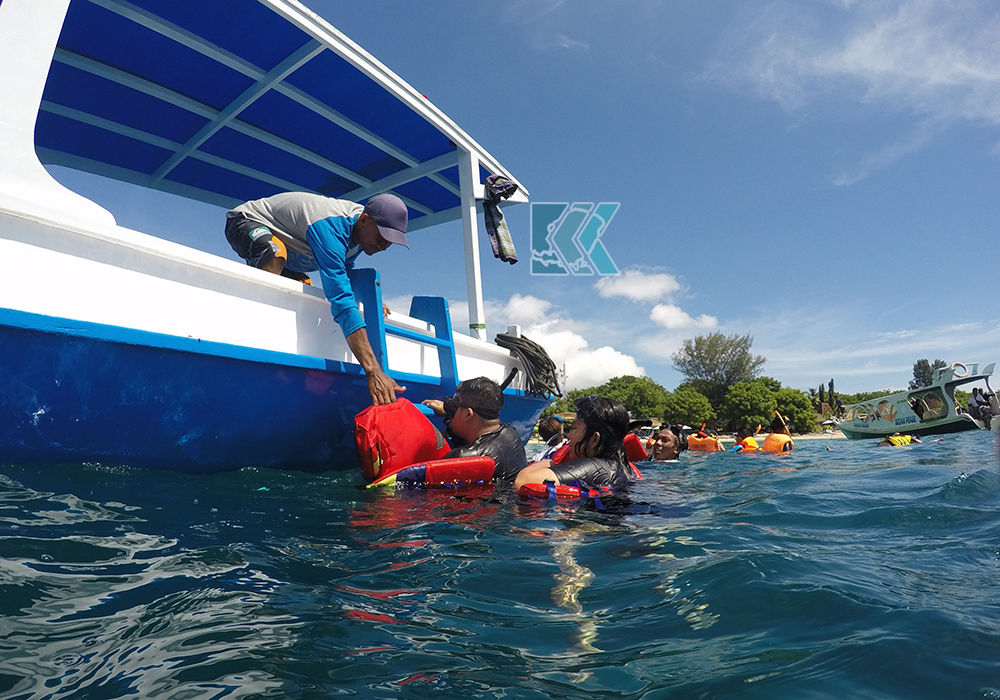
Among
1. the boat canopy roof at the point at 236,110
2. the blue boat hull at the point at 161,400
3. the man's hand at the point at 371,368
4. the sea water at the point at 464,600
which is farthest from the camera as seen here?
the boat canopy roof at the point at 236,110

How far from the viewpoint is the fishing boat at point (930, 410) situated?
20.2 metres

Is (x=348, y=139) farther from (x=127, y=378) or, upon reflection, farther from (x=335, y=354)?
(x=127, y=378)

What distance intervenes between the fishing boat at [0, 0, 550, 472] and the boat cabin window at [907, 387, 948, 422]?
74.0 feet

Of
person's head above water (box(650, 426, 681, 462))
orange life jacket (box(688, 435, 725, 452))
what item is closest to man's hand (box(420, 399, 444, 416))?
person's head above water (box(650, 426, 681, 462))

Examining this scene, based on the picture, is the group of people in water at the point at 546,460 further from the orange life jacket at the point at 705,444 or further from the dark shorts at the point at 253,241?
the orange life jacket at the point at 705,444

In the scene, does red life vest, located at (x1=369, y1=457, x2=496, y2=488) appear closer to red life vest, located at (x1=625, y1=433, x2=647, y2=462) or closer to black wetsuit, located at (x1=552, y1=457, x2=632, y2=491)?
black wetsuit, located at (x1=552, y1=457, x2=632, y2=491)

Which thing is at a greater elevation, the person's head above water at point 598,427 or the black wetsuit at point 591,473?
the person's head above water at point 598,427

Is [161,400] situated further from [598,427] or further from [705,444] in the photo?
[705,444]

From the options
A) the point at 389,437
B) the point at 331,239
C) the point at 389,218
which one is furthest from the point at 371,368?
the point at 389,218

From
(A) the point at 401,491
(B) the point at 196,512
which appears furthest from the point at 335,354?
(B) the point at 196,512

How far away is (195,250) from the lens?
302 centimetres

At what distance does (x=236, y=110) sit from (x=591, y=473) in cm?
505

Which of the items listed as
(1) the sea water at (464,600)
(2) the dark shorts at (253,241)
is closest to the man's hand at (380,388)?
(1) the sea water at (464,600)

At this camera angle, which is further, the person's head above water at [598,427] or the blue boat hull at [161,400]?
the person's head above water at [598,427]
